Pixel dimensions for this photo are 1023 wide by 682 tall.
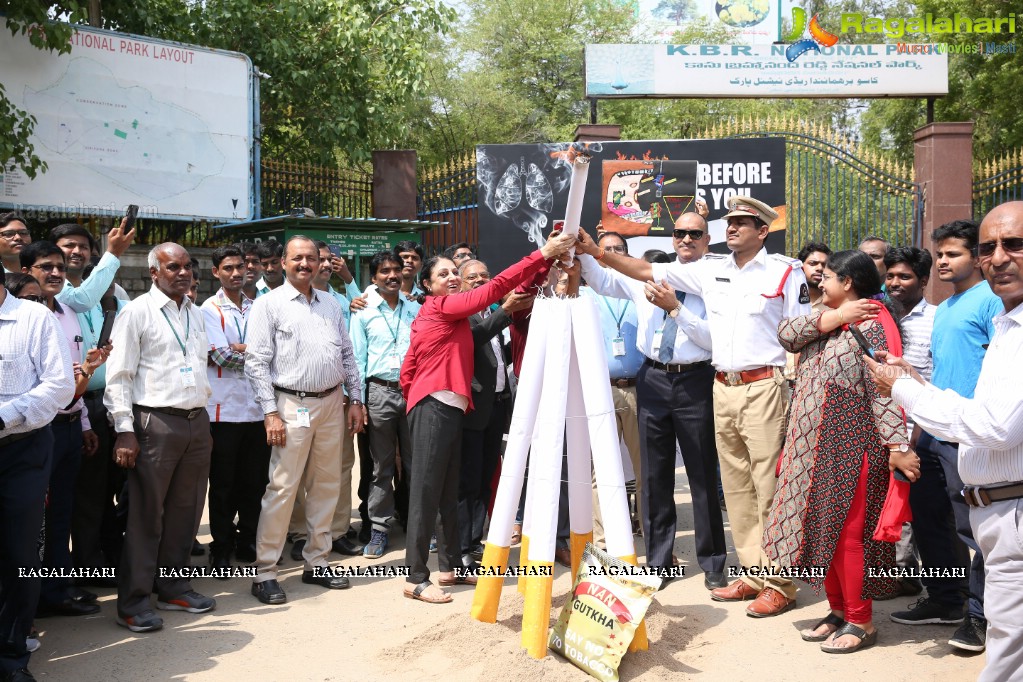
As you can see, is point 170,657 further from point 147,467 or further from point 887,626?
point 887,626

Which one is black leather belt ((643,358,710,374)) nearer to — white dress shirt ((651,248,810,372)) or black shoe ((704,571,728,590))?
white dress shirt ((651,248,810,372))

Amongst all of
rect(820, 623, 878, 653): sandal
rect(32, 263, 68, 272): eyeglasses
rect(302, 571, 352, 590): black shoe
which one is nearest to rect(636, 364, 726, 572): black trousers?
rect(820, 623, 878, 653): sandal

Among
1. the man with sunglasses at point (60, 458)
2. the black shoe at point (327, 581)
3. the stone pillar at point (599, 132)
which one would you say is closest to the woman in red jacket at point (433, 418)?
the black shoe at point (327, 581)

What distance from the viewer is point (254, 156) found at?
12.8 meters

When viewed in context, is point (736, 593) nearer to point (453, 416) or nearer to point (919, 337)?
point (919, 337)

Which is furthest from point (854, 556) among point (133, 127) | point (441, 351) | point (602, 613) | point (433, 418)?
point (133, 127)

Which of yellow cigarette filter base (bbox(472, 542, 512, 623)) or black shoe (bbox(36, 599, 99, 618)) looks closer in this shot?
yellow cigarette filter base (bbox(472, 542, 512, 623))

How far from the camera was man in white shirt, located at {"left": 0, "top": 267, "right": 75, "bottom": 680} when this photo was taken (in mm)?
4070

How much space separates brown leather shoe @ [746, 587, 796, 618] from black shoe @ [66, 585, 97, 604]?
142 inches

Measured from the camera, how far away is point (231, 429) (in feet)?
19.6

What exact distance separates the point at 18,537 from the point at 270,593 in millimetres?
1633

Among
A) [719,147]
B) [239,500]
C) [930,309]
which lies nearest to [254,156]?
[719,147]

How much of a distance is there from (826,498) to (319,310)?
3095mm

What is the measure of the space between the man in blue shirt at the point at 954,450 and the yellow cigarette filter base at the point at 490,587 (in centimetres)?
211
